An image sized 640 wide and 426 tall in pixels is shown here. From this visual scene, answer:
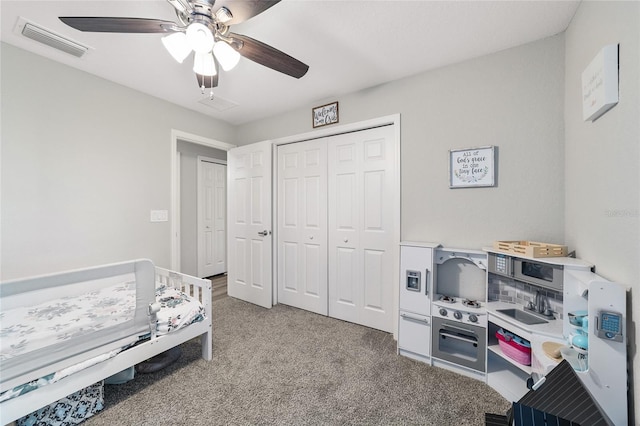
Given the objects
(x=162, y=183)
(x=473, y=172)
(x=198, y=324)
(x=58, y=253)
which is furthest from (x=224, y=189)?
(x=473, y=172)

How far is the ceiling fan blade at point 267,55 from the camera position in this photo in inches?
53.4

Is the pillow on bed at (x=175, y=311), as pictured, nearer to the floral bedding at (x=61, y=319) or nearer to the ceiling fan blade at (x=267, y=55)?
the floral bedding at (x=61, y=319)

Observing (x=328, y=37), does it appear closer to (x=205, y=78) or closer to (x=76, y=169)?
(x=205, y=78)

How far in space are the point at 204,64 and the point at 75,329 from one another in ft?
5.33

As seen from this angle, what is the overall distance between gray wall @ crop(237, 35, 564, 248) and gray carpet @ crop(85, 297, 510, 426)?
3.48ft

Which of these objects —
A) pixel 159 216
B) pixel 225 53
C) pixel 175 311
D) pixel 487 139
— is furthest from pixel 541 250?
pixel 159 216

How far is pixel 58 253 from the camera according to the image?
2123 millimetres

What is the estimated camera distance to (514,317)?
1.62 metres

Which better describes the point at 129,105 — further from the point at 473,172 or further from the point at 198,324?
the point at 473,172

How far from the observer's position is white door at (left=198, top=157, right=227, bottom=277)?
4.29 m

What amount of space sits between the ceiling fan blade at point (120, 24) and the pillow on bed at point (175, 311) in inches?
66.7

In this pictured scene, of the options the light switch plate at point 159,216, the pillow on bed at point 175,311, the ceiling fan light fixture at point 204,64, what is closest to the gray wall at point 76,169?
the light switch plate at point 159,216

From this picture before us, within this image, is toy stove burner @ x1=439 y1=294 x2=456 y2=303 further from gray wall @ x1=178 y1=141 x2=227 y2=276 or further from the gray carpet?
gray wall @ x1=178 y1=141 x2=227 y2=276

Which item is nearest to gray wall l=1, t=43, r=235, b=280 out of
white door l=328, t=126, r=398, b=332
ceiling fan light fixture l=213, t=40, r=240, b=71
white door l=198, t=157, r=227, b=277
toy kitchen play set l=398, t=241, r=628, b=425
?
white door l=198, t=157, r=227, b=277
